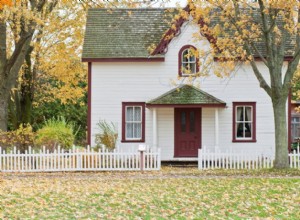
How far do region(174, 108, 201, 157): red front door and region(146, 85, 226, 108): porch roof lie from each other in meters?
0.94

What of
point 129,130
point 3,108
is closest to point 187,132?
point 129,130

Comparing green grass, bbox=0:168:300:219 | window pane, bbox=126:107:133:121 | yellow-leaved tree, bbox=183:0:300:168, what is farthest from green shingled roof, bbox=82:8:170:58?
green grass, bbox=0:168:300:219

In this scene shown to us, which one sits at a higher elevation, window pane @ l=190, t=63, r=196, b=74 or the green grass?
window pane @ l=190, t=63, r=196, b=74

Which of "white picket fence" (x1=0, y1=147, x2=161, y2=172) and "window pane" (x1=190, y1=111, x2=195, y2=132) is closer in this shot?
"white picket fence" (x1=0, y1=147, x2=161, y2=172)

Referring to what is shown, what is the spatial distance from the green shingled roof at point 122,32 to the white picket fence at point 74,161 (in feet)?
18.9

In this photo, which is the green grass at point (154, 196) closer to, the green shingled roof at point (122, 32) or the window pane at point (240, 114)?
the window pane at point (240, 114)

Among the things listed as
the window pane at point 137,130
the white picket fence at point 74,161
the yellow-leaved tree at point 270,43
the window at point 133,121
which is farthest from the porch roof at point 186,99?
the yellow-leaved tree at point 270,43

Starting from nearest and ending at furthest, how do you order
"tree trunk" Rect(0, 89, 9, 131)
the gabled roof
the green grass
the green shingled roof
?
the green grass < "tree trunk" Rect(0, 89, 9, 131) < the gabled roof < the green shingled roof

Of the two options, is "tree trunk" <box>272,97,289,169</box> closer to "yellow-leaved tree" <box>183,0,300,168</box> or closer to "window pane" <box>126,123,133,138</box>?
"yellow-leaved tree" <box>183,0,300,168</box>

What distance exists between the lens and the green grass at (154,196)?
12355 millimetres

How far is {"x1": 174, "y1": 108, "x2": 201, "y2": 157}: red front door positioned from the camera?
27.9 m

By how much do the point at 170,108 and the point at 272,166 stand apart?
6200mm

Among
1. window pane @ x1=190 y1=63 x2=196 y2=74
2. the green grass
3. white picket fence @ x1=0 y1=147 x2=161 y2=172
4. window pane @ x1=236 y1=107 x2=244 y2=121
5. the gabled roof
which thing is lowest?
the green grass

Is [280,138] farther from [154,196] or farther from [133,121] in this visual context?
[154,196]
